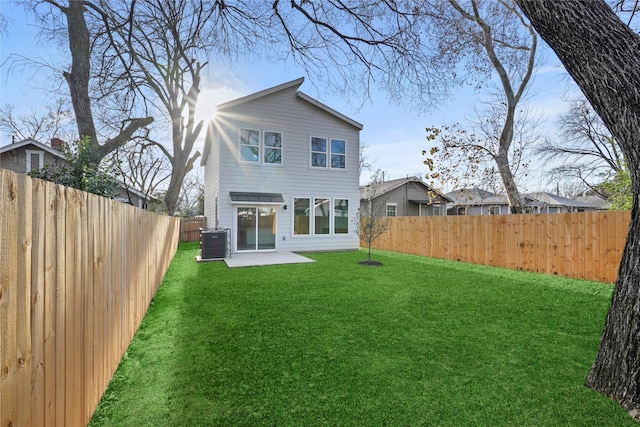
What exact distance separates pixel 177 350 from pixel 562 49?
4.57 metres

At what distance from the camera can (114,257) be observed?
2625mm

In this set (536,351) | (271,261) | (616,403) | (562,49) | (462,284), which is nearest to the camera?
(616,403)

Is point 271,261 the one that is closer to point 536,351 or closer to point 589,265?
point 536,351

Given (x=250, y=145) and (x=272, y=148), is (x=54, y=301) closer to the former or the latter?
(x=250, y=145)

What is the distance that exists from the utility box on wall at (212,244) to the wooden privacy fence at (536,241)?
7533mm

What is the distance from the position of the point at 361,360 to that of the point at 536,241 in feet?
24.9

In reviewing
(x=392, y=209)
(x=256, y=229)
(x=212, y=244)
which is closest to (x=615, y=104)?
(x=212, y=244)

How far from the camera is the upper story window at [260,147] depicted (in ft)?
38.8

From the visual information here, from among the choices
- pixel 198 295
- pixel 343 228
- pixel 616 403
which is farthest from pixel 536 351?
pixel 343 228

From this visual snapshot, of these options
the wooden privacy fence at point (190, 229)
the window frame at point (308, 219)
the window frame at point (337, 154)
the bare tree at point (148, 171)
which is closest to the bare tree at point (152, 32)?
the window frame at point (337, 154)

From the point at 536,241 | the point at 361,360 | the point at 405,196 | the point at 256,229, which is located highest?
the point at 405,196

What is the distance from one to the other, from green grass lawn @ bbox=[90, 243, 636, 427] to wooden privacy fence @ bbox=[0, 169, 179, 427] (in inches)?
22.1

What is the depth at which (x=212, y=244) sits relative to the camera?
33.0 feet

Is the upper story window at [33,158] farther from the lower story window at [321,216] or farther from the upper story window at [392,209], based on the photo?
the upper story window at [392,209]
